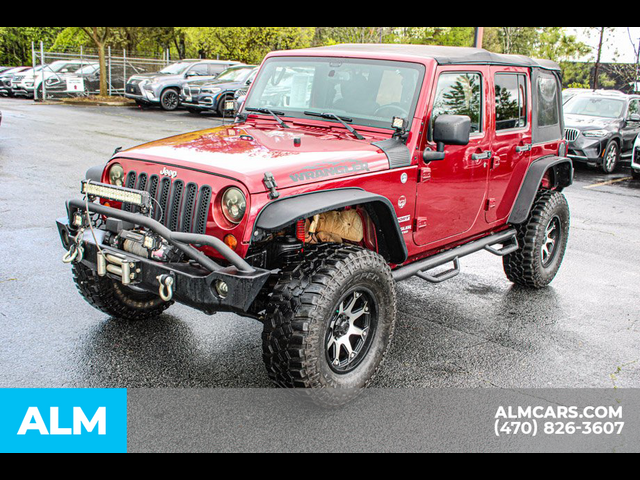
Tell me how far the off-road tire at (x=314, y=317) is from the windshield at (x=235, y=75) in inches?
756

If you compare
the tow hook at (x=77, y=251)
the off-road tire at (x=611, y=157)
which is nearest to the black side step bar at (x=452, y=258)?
the tow hook at (x=77, y=251)

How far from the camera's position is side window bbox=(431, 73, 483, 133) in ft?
15.6

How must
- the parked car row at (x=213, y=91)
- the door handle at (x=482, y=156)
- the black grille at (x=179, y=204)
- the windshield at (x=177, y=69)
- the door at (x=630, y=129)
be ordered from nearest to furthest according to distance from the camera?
the black grille at (x=179, y=204), the door handle at (x=482, y=156), the door at (x=630, y=129), the parked car row at (x=213, y=91), the windshield at (x=177, y=69)

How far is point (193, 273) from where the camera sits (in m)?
3.58

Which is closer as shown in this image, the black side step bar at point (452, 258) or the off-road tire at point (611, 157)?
the black side step bar at point (452, 258)

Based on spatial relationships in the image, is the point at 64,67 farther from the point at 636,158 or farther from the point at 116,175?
the point at 116,175

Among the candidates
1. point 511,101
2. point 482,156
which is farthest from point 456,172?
point 511,101

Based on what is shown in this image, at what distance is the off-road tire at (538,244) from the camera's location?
5.93 m

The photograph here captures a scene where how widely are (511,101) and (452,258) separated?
156cm

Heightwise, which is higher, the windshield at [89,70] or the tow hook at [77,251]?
the windshield at [89,70]

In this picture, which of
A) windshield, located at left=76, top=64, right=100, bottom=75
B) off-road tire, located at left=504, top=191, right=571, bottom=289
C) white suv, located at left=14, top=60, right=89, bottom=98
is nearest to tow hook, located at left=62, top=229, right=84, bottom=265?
off-road tire, located at left=504, top=191, right=571, bottom=289

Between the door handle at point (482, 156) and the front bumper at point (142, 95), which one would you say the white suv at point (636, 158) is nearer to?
the door handle at point (482, 156)

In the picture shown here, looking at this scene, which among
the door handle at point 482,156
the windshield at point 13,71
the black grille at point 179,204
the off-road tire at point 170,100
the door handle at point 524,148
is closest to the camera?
the black grille at point 179,204

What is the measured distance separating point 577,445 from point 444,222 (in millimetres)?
1892
